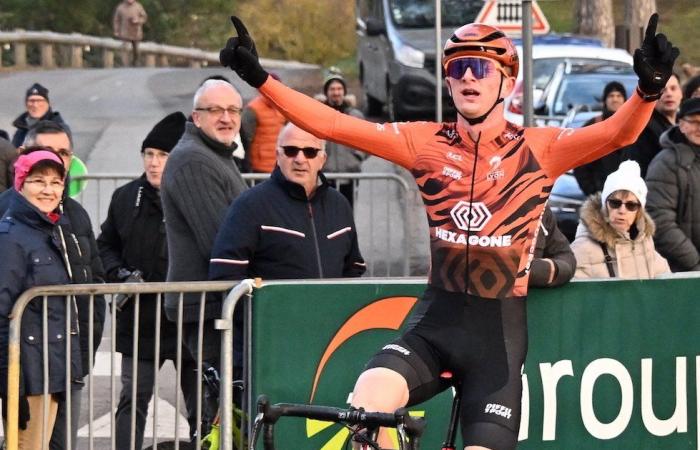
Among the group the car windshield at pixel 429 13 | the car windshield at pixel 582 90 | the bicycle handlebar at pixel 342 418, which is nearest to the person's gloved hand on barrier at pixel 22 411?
the bicycle handlebar at pixel 342 418

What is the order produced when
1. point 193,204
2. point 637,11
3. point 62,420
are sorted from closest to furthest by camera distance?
point 62,420
point 193,204
point 637,11

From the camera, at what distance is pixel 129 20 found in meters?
40.4

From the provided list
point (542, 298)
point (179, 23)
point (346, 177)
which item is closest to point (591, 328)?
point (542, 298)

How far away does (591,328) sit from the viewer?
26.7 ft

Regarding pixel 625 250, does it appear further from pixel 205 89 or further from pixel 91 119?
pixel 91 119

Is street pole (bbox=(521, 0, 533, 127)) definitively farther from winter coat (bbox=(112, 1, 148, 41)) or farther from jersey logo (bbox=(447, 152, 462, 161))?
winter coat (bbox=(112, 1, 148, 41))

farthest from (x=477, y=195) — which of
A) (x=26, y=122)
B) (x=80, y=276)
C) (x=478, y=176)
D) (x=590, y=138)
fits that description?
(x=26, y=122)

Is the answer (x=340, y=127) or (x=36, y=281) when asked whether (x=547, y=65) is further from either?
(x=340, y=127)

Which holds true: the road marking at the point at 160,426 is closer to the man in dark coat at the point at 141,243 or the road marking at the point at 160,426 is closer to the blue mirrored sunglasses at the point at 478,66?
the man in dark coat at the point at 141,243

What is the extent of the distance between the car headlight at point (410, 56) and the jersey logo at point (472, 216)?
18275 mm

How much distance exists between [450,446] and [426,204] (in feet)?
3.26

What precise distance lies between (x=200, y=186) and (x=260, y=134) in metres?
5.48

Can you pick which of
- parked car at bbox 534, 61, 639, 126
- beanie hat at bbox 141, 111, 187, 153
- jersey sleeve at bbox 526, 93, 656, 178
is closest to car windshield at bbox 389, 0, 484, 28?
parked car at bbox 534, 61, 639, 126

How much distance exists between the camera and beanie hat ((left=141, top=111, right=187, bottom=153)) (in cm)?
991
